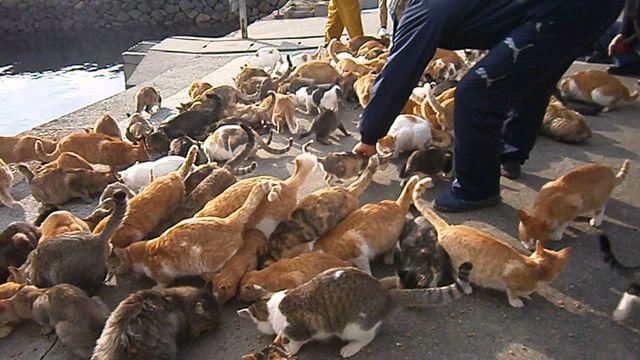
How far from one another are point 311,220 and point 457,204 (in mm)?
957

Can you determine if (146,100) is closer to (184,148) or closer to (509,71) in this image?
(184,148)

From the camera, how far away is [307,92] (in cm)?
563

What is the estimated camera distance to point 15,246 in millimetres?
3150

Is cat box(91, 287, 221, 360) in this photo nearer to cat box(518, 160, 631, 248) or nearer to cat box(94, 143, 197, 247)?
cat box(94, 143, 197, 247)

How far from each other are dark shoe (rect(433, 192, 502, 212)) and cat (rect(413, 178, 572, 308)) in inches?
26.8

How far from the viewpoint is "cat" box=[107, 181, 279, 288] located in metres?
2.82

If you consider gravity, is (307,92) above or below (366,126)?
below

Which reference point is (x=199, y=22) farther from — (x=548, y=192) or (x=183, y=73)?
(x=548, y=192)

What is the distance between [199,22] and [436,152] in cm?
1716

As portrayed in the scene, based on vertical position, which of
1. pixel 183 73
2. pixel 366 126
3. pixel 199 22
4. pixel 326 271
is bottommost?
pixel 199 22

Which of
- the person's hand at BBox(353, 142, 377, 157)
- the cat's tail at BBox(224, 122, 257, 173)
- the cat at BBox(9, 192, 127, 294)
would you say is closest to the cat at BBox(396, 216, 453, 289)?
the person's hand at BBox(353, 142, 377, 157)

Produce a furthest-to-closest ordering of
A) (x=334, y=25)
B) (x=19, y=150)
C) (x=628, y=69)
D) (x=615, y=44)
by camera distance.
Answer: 1. (x=334, y=25)
2. (x=628, y=69)
3. (x=615, y=44)
4. (x=19, y=150)

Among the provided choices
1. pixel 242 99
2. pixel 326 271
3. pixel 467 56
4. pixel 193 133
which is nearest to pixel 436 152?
pixel 326 271

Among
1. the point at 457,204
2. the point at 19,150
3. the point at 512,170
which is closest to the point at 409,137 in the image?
the point at 512,170
